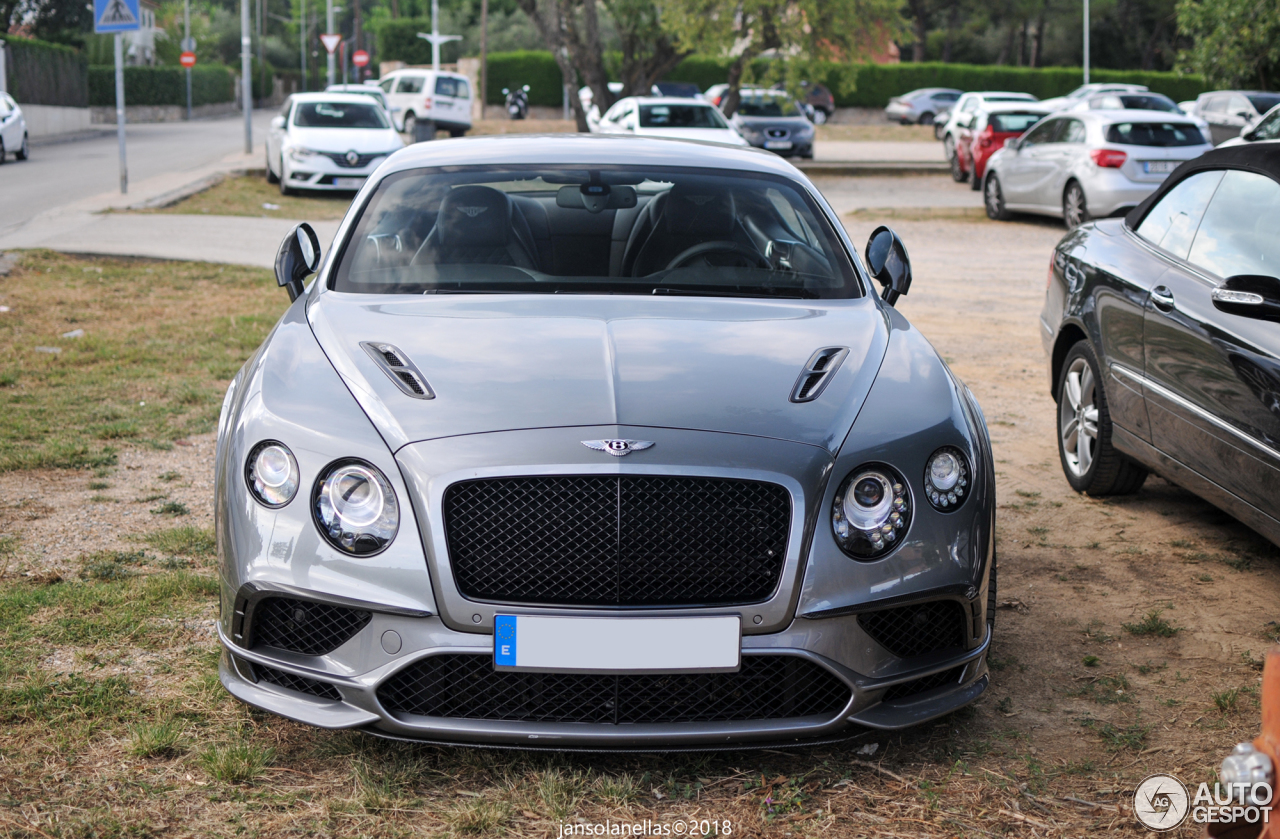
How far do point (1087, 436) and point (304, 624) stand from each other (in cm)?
381

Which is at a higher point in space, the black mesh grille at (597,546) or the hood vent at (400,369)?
the hood vent at (400,369)

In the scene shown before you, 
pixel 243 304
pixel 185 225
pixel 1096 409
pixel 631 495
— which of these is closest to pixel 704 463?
Result: pixel 631 495

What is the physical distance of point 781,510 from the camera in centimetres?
284

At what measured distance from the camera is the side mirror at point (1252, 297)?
12.1ft

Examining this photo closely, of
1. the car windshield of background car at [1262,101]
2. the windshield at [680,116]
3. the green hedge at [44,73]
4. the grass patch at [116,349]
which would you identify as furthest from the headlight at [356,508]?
the green hedge at [44,73]

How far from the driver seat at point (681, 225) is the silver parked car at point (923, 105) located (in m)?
52.3

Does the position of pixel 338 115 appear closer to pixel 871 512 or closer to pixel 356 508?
pixel 356 508

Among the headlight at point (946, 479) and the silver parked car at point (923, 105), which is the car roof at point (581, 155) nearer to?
the headlight at point (946, 479)

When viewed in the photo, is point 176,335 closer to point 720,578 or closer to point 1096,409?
point 1096,409

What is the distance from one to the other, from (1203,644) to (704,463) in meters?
2.06

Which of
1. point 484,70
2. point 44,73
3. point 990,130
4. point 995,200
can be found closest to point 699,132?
point 995,200

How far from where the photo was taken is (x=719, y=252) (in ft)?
13.9

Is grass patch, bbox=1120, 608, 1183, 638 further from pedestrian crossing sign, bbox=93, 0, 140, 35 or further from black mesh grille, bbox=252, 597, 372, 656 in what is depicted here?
pedestrian crossing sign, bbox=93, 0, 140, 35

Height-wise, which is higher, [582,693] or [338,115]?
[338,115]
